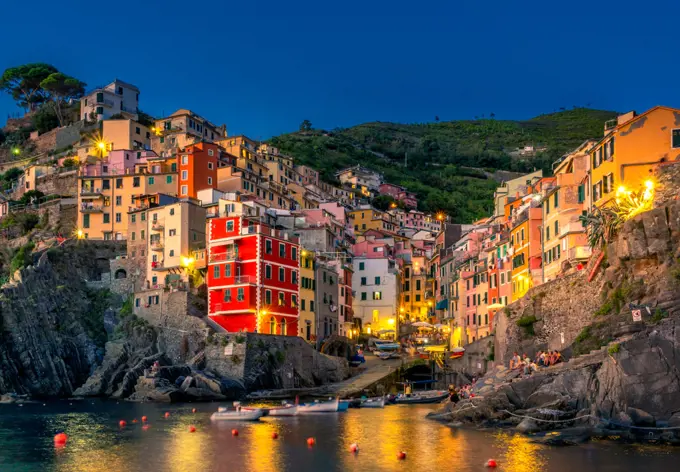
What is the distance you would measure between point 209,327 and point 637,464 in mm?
49981

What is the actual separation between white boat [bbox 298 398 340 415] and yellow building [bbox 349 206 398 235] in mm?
87622

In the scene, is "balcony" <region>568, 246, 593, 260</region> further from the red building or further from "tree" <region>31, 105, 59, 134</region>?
"tree" <region>31, 105, 59, 134</region>

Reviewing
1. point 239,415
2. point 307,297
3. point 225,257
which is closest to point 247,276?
point 225,257

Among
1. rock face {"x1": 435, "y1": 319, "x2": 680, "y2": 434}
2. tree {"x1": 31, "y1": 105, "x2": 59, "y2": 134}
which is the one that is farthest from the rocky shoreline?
tree {"x1": 31, "y1": 105, "x2": 59, "y2": 134}

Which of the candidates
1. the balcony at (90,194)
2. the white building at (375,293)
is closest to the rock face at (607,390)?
the white building at (375,293)

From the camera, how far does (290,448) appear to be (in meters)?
44.2

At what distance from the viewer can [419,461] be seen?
3953cm

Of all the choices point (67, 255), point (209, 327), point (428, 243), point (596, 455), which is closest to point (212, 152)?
point (67, 255)

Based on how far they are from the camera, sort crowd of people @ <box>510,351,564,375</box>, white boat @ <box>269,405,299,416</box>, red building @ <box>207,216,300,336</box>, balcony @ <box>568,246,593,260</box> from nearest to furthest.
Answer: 1. crowd of people @ <box>510,351,564,375</box>
2. balcony @ <box>568,246,593,260</box>
3. white boat @ <box>269,405,299,416</box>
4. red building @ <box>207,216,300,336</box>

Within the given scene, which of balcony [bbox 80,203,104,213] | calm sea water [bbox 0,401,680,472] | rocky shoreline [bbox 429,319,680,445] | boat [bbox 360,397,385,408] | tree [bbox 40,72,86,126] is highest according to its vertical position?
tree [bbox 40,72,86,126]

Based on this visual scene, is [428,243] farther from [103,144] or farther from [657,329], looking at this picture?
[657,329]

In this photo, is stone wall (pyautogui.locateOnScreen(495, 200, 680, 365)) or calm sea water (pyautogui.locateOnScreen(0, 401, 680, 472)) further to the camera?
stone wall (pyautogui.locateOnScreen(495, 200, 680, 365))

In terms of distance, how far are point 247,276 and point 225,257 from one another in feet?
12.1

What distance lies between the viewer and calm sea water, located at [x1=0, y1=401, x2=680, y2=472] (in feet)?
124
